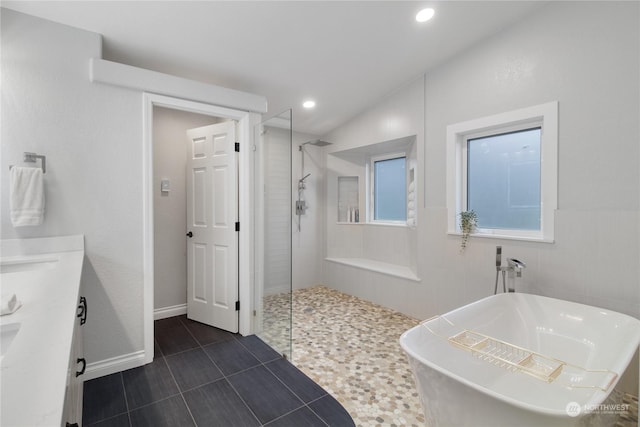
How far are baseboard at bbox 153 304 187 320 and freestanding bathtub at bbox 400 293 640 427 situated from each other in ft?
9.21

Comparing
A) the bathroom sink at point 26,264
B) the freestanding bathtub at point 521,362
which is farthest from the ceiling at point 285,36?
the freestanding bathtub at point 521,362

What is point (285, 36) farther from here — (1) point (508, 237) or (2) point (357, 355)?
(2) point (357, 355)

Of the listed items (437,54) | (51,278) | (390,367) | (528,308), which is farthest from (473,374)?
(437,54)

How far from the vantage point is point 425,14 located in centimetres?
237

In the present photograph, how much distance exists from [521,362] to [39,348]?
7.02 feet

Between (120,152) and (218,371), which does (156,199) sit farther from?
(218,371)

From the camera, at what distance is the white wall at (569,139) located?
2.04 m

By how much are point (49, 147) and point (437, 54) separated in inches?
132

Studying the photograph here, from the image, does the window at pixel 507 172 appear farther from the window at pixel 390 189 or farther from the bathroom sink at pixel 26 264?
the bathroom sink at pixel 26 264

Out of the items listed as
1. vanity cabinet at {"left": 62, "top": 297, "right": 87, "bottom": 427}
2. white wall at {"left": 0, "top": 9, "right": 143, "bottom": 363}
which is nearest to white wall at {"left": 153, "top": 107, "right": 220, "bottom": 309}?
white wall at {"left": 0, "top": 9, "right": 143, "bottom": 363}

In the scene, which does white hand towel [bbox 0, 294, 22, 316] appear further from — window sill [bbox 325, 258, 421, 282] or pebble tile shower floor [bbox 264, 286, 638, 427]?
window sill [bbox 325, 258, 421, 282]

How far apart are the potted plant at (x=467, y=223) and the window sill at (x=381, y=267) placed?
697mm

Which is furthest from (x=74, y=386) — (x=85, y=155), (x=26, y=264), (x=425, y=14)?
(x=425, y=14)

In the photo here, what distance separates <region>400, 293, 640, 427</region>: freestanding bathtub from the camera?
115 centimetres
